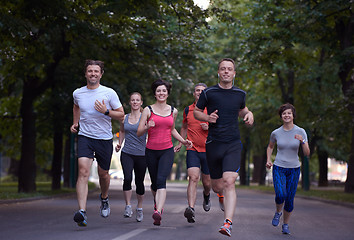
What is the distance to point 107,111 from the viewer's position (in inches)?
360

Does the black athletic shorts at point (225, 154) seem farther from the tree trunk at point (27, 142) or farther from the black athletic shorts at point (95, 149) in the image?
the tree trunk at point (27, 142)

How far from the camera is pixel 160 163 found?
9594 millimetres

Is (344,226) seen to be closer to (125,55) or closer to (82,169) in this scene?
(82,169)

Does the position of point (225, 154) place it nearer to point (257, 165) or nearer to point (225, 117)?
A: point (225, 117)

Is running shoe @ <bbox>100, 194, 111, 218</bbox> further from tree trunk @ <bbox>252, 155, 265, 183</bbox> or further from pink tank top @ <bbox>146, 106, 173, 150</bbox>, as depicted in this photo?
tree trunk @ <bbox>252, 155, 265, 183</bbox>

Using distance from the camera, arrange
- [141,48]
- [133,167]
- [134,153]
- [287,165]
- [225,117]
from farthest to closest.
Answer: [141,48] < [133,167] < [134,153] < [287,165] < [225,117]

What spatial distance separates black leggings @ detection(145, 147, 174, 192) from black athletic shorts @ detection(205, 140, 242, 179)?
1.10 m

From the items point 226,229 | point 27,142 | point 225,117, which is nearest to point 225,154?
point 225,117

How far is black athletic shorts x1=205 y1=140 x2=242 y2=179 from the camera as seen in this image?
8320mm

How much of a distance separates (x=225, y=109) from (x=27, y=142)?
1561 cm

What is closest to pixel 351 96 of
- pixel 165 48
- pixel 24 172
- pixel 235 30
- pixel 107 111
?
pixel 165 48

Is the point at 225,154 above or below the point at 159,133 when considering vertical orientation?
below

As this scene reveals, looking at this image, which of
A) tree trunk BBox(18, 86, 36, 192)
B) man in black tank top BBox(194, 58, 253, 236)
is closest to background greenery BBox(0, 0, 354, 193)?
tree trunk BBox(18, 86, 36, 192)

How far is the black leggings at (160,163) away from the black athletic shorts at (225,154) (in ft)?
3.61
